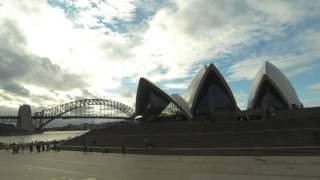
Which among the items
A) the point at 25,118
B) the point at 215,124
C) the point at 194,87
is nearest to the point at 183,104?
the point at 194,87

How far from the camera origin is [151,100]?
208ft

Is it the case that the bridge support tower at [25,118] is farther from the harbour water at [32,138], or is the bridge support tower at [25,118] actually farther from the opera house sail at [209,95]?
the opera house sail at [209,95]

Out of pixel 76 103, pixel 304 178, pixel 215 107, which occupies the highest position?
pixel 76 103

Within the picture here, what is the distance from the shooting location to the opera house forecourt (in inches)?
1123

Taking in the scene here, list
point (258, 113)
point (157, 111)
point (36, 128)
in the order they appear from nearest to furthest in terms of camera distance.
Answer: point (258, 113) → point (157, 111) → point (36, 128)

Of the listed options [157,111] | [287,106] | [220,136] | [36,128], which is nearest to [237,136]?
[220,136]

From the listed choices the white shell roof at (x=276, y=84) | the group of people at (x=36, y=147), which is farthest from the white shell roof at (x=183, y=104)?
the group of people at (x=36, y=147)

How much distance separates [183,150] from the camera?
29609mm

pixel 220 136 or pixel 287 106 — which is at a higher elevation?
pixel 287 106

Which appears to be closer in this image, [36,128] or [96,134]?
[96,134]

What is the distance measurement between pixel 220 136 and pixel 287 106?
20910mm

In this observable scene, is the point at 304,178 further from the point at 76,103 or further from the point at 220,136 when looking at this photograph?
the point at 76,103

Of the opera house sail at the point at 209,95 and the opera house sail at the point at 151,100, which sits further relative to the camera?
the opera house sail at the point at 151,100

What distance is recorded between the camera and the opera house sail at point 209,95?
56.8 metres
